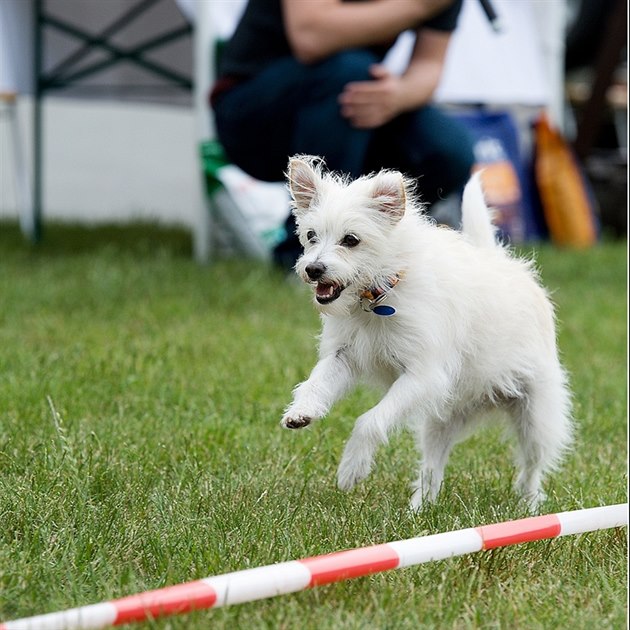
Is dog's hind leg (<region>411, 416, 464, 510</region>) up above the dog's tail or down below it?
below

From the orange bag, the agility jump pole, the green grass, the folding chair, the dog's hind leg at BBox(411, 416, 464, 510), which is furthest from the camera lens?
the orange bag

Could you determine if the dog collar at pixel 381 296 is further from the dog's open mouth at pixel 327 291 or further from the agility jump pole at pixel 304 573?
the agility jump pole at pixel 304 573

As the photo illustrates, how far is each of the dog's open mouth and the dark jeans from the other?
2.47 meters

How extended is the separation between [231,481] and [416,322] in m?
0.57

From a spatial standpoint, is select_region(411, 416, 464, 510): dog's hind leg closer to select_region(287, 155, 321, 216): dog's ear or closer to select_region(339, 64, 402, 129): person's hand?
select_region(287, 155, 321, 216): dog's ear

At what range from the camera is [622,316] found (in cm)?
532

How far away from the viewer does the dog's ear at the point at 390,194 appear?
91.0 inches

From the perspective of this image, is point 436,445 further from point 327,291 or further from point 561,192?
point 561,192

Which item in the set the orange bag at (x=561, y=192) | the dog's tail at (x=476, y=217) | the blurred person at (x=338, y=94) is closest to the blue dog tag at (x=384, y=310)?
the dog's tail at (x=476, y=217)

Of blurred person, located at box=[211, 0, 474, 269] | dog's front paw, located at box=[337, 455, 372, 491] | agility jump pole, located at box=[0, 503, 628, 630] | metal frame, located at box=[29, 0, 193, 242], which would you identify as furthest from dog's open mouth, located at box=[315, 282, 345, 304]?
metal frame, located at box=[29, 0, 193, 242]

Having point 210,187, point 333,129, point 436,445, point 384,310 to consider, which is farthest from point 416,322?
point 210,187

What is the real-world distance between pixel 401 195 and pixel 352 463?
22.2 inches

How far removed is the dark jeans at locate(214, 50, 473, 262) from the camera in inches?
189

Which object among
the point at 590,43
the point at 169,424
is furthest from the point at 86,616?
the point at 590,43
